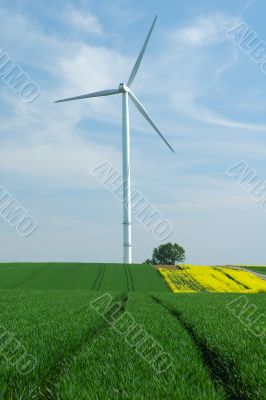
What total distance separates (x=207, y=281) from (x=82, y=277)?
1845cm

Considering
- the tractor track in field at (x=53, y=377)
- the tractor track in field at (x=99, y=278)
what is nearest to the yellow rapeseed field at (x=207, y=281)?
the tractor track in field at (x=99, y=278)

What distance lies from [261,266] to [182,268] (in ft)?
97.3

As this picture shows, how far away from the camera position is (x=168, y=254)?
144 metres

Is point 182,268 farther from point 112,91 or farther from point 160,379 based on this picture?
point 160,379

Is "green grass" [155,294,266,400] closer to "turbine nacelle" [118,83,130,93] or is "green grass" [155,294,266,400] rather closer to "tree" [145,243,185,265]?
"turbine nacelle" [118,83,130,93]

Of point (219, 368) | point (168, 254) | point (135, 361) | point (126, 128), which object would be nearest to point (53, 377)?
point (135, 361)

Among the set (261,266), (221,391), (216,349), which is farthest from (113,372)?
(261,266)

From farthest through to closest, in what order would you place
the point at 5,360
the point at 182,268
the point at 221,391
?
the point at 182,268, the point at 5,360, the point at 221,391

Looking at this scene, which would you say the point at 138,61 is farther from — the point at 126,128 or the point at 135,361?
the point at 135,361

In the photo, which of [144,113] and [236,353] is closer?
[236,353]

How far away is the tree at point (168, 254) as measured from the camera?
143375 mm

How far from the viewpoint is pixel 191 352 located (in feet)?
30.1

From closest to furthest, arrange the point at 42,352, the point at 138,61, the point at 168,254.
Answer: the point at 42,352 < the point at 138,61 < the point at 168,254

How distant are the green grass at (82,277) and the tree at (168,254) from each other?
60.5 meters
